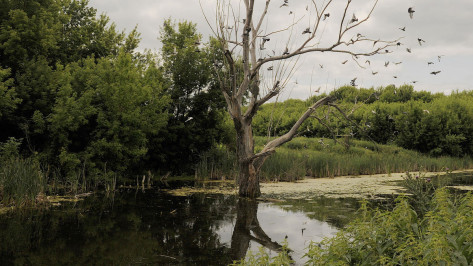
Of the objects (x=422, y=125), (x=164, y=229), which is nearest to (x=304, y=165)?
(x=164, y=229)

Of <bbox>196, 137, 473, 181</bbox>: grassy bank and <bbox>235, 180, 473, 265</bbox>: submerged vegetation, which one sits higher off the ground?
<bbox>196, 137, 473, 181</bbox>: grassy bank

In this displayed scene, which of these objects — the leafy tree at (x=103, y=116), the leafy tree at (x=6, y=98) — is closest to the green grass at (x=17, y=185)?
the leafy tree at (x=103, y=116)

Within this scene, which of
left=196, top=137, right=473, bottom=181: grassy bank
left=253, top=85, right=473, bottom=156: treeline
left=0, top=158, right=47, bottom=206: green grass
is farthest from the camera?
left=253, top=85, right=473, bottom=156: treeline

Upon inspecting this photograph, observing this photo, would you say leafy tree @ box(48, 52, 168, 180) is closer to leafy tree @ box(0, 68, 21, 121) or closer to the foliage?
leafy tree @ box(0, 68, 21, 121)

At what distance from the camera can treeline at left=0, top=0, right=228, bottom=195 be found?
12406 millimetres

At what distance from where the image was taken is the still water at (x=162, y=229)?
616cm

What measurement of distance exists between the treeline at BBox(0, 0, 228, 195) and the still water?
2.19 m

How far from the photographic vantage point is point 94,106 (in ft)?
44.9

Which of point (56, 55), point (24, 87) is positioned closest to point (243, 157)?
point (24, 87)

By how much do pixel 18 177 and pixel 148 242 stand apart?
4.35m

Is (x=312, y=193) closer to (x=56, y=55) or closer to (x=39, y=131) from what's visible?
(x=39, y=131)

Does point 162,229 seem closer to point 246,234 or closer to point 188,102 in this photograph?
point 246,234

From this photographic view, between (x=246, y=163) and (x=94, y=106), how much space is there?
568cm

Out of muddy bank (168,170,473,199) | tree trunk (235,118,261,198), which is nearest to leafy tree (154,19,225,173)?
muddy bank (168,170,473,199)
